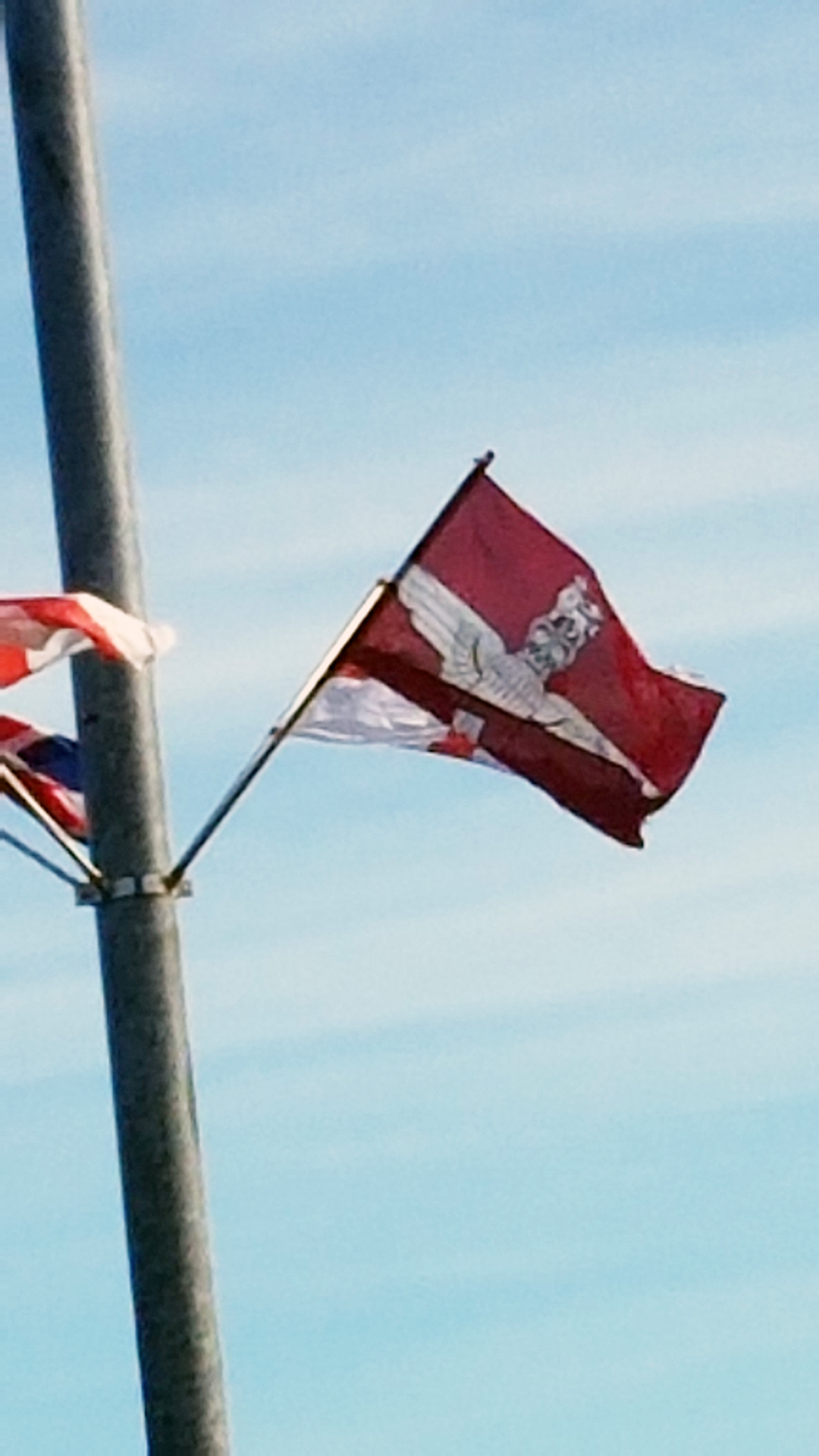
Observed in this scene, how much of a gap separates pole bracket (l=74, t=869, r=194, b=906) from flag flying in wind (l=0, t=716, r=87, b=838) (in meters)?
1.77

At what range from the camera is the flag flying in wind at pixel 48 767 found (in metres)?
14.5

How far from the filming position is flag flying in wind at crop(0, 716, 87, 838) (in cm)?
1447

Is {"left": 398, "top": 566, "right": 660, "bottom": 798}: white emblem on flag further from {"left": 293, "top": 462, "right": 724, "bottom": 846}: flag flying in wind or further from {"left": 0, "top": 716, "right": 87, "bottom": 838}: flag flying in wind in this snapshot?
{"left": 0, "top": 716, "right": 87, "bottom": 838}: flag flying in wind

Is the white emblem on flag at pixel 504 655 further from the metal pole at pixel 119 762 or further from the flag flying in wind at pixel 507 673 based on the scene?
the metal pole at pixel 119 762

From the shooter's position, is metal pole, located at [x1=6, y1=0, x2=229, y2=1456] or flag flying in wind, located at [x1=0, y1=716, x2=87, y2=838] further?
flag flying in wind, located at [x1=0, y1=716, x2=87, y2=838]

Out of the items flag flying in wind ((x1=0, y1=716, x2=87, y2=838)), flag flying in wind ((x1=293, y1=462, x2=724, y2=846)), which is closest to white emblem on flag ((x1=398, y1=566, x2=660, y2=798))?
flag flying in wind ((x1=293, y1=462, x2=724, y2=846))

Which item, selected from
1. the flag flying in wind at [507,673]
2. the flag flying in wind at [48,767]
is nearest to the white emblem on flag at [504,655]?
the flag flying in wind at [507,673]

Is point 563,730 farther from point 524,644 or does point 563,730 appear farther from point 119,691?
point 119,691

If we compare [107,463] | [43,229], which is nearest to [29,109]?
[43,229]

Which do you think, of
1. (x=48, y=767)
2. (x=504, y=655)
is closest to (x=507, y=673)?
(x=504, y=655)

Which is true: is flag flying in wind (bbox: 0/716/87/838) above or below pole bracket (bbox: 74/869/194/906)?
above

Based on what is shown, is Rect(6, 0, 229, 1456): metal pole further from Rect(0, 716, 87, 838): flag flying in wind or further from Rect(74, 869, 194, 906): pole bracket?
Rect(0, 716, 87, 838): flag flying in wind

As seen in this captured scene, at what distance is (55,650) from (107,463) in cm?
77

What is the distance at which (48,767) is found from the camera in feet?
48.4
